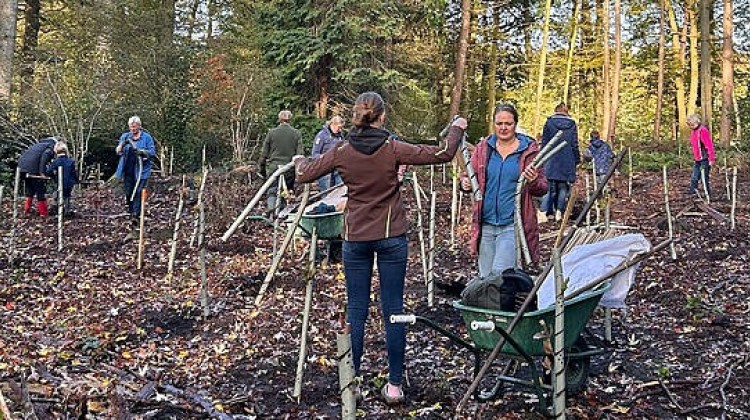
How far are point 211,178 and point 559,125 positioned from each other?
589cm

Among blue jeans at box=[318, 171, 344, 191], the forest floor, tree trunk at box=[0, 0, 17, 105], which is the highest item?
tree trunk at box=[0, 0, 17, 105]

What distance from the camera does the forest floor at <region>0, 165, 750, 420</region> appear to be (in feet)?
13.6

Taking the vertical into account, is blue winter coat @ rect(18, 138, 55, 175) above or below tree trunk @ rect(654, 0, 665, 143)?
below

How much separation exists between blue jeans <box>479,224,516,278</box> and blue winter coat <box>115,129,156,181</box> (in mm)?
6537

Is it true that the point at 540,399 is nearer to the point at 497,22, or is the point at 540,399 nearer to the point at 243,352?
the point at 243,352

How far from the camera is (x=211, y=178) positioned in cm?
1250

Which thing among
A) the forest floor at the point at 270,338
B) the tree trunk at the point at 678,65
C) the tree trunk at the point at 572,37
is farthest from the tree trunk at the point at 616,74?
the forest floor at the point at 270,338

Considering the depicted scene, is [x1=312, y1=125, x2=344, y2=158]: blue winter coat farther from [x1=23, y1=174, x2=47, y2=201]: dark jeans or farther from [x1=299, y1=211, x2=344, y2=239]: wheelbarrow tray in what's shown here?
[x1=23, y1=174, x2=47, y2=201]: dark jeans

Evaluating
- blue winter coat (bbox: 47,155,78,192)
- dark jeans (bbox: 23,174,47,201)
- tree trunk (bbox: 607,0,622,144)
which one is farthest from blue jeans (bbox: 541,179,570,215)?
tree trunk (bbox: 607,0,622,144)

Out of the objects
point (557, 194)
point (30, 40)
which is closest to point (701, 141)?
point (557, 194)

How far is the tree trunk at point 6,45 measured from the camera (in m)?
14.2

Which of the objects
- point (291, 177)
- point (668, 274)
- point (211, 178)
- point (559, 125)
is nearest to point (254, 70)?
point (211, 178)

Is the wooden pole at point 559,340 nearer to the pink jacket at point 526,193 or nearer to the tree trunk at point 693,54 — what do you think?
the pink jacket at point 526,193

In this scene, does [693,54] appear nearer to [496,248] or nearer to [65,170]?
[65,170]
